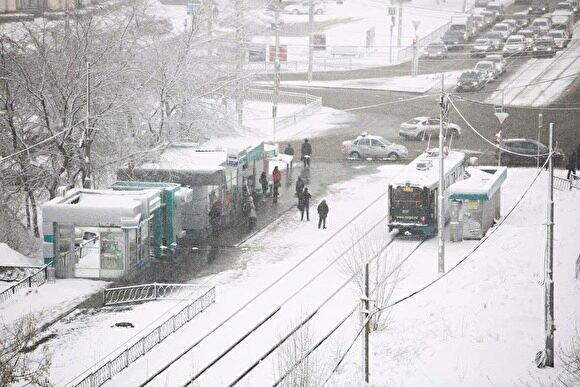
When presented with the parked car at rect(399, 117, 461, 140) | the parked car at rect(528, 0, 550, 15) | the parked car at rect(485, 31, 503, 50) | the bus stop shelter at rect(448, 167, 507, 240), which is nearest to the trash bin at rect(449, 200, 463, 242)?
the bus stop shelter at rect(448, 167, 507, 240)

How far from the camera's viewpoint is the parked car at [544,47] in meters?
85.0

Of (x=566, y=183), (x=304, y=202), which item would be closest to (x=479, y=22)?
(x=566, y=183)

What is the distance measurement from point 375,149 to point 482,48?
33253 mm

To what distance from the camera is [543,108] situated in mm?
67875

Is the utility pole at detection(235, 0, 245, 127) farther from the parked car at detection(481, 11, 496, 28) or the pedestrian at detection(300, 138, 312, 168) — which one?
the parked car at detection(481, 11, 496, 28)

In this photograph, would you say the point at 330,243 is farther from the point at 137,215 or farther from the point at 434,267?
the point at 137,215

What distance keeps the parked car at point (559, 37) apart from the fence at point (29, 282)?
58695 millimetres

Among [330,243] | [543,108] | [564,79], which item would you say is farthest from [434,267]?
[564,79]

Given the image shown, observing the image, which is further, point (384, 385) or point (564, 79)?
point (564, 79)

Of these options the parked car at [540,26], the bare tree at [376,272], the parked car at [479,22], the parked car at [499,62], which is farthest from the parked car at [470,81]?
the bare tree at [376,272]

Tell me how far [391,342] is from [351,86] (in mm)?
50629

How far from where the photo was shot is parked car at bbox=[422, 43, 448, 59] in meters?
88.1

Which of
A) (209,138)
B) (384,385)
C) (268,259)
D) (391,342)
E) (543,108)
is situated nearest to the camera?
(384,385)

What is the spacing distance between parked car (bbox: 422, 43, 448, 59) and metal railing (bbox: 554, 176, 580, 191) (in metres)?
39.2
